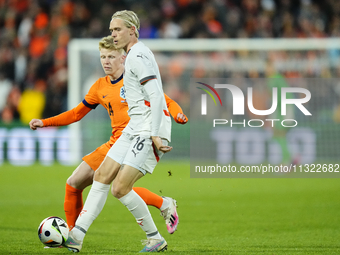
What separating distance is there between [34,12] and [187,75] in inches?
267

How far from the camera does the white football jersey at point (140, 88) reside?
4672mm

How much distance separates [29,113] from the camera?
54.6ft

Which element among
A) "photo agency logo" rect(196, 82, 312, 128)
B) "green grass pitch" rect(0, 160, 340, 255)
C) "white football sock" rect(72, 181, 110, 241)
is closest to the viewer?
"white football sock" rect(72, 181, 110, 241)

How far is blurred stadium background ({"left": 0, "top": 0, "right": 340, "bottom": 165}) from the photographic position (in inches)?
551

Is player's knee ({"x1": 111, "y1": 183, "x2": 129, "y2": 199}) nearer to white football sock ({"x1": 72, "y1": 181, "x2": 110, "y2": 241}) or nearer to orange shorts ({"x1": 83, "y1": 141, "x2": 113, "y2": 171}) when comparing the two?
white football sock ({"x1": 72, "y1": 181, "x2": 110, "y2": 241})

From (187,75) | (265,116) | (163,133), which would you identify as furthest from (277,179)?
(163,133)

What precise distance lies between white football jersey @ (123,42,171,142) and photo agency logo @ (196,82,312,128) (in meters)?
8.21

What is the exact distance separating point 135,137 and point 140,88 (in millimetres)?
419

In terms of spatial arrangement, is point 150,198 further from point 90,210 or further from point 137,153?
point 137,153

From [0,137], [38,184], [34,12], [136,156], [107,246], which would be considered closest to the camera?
[136,156]

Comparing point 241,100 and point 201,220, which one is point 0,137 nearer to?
point 241,100

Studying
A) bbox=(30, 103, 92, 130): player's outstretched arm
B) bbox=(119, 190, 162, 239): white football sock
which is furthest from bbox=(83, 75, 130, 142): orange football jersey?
bbox=(119, 190, 162, 239): white football sock

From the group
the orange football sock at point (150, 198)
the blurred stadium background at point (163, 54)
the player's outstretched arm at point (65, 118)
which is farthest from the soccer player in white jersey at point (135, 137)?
the blurred stadium background at point (163, 54)

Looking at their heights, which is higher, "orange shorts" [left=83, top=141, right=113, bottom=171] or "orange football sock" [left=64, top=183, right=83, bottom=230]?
"orange shorts" [left=83, top=141, right=113, bottom=171]
